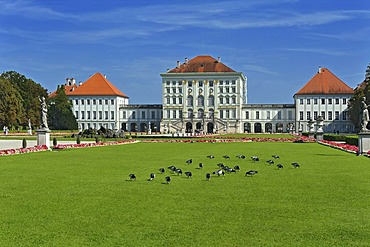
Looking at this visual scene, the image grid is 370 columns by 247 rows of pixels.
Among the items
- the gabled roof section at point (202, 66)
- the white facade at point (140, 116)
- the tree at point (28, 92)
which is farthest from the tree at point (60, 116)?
the gabled roof section at point (202, 66)

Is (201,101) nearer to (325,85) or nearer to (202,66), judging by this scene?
(202,66)

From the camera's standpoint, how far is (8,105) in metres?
62.7

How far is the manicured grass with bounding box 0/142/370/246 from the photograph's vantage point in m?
6.39

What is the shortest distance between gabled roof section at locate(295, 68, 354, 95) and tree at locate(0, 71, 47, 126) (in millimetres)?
42078

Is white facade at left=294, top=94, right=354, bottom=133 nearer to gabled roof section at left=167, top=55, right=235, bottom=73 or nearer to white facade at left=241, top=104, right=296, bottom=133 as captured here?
white facade at left=241, top=104, right=296, bottom=133

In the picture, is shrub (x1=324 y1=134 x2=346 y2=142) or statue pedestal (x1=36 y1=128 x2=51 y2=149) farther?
shrub (x1=324 y1=134 x2=346 y2=142)

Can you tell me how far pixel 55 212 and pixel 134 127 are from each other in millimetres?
88431

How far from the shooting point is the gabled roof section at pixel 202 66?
91.5 m

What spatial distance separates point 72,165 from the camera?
16.2 meters

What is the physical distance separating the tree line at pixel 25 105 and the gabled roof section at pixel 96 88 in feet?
33.1

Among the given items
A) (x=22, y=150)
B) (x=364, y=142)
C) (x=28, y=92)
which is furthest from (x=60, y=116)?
(x=364, y=142)

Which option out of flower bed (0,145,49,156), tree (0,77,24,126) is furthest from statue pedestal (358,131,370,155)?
tree (0,77,24,126)

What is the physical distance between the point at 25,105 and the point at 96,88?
2442 cm

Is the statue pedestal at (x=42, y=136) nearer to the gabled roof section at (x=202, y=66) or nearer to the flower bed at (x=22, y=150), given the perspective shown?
the flower bed at (x=22, y=150)
